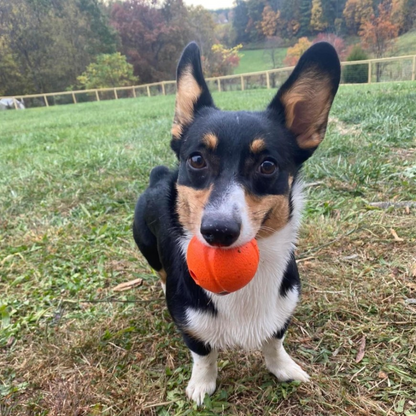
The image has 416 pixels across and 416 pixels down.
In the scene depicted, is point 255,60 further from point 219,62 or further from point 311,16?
point 311,16

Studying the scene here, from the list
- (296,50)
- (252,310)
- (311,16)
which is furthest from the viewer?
(311,16)

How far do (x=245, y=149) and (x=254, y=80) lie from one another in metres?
28.1

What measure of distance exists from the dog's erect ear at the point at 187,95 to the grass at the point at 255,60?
40.6m

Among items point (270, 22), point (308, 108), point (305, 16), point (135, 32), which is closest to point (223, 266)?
point (308, 108)

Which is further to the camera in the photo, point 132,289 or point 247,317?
point 132,289

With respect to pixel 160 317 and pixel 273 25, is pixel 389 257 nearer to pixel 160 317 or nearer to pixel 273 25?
pixel 160 317

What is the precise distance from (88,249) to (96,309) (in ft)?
2.56

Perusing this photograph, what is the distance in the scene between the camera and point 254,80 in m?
27.7

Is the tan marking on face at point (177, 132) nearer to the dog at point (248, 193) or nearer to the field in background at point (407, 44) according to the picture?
the dog at point (248, 193)

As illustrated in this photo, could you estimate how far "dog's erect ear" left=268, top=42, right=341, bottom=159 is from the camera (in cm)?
161

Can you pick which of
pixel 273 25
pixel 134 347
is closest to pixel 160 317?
pixel 134 347

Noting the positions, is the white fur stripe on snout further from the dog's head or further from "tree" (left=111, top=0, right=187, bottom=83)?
"tree" (left=111, top=0, right=187, bottom=83)

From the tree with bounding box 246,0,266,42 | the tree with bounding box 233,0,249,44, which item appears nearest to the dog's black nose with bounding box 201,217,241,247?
the tree with bounding box 246,0,266,42

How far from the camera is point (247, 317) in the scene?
1693 mm
